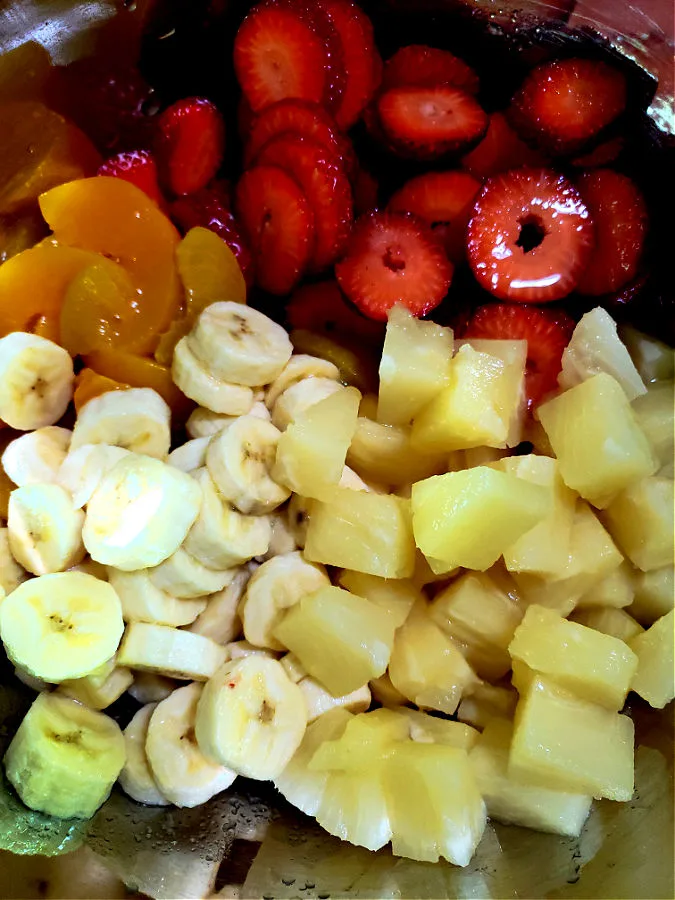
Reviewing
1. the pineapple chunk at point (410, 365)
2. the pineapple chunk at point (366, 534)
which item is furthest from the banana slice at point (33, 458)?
the pineapple chunk at point (410, 365)

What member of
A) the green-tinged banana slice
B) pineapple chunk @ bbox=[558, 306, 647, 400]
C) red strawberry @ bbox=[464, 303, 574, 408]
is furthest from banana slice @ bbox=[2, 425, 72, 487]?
pineapple chunk @ bbox=[558, 306, 647, 400]

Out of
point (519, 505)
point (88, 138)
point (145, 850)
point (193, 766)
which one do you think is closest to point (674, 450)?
point (519, 505)

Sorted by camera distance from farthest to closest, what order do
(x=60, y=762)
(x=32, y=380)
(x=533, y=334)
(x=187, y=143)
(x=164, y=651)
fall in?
1. (x=187, y=143)
2. (x=533, y=334)
3. (x=32, y=380)
4. (x=164, y=651)
5. (x=60, y=762)

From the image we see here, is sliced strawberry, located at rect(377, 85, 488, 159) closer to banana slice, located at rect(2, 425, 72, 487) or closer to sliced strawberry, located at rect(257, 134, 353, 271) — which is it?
sliced strawberry, located at rect(257, 134, 353, 271)

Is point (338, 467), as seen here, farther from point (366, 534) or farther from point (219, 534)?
point (219, 534)

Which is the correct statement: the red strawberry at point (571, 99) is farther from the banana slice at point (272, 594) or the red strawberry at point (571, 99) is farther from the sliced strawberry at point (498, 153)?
the banana slice at point (272, 594)

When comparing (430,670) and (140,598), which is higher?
(140,598)

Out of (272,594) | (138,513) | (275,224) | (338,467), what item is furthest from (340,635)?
(275,224)
